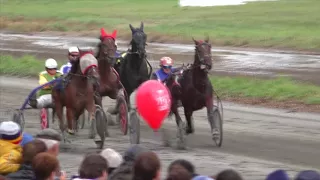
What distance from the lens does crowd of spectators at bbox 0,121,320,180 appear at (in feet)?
20.9

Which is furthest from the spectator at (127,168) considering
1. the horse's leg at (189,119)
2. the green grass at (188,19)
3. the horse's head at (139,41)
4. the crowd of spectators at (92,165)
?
the green grass at (188,19)

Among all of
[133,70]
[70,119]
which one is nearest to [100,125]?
[70,119]

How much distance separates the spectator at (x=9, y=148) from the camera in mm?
7891

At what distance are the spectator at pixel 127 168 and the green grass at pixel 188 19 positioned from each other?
21646 millimetres

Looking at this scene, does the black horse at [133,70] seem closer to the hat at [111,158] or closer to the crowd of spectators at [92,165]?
the crowd of spectators at [92,165]

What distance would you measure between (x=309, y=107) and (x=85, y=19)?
80.7 ft

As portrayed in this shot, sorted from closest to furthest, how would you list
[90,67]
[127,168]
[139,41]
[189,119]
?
[127,168] → [90,67] → [189,119] → [139,41]

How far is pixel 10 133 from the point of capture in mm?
8250

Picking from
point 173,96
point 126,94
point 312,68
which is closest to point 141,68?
point 126,94

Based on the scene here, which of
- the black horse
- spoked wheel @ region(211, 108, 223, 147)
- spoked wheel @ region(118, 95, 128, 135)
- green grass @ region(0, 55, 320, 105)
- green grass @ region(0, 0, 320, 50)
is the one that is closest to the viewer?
spoked wheel @ region(211, 108, 223, 147)

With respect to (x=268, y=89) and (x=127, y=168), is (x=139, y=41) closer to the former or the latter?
(x=268, y=89)

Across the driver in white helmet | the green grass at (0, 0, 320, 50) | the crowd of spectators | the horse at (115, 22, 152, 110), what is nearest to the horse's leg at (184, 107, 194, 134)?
the horse at (115, 22, 152, 110)

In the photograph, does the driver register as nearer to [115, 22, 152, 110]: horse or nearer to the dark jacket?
[115, 22, 152, 110]: horse

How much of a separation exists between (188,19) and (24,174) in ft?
101
